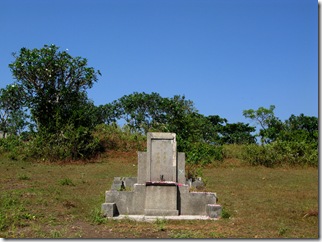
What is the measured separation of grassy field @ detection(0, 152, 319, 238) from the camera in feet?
22.0

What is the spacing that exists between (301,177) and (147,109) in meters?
25.8

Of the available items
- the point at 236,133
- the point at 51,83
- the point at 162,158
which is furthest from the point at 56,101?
Result: the point at 236,133

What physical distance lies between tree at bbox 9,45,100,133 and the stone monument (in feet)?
41.9

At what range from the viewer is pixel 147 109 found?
40375 millimetres

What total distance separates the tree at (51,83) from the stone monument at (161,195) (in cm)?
1276

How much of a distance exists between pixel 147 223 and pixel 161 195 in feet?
3.14

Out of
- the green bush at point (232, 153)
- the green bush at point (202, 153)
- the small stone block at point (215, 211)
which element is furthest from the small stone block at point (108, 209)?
the green bush at point (232, 153)

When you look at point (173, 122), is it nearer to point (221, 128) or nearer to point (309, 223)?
point (309, 223)

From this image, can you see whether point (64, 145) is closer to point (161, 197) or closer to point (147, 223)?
point (161, 197)

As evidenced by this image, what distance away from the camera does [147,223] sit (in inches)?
302

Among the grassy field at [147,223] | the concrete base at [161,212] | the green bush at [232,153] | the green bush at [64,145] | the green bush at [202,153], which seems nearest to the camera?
the grassy field at [147,223]

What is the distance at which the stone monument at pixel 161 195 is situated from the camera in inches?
332

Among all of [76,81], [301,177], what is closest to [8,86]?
[76,81]

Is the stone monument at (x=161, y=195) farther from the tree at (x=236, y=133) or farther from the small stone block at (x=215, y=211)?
the tree at (x=236, y=133)
